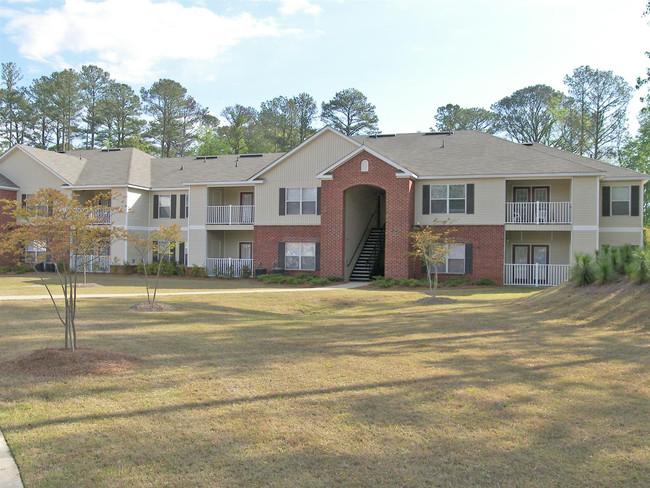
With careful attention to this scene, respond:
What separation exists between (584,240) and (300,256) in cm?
1344

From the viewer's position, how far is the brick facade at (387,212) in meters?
25.8

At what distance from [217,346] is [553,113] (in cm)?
5008

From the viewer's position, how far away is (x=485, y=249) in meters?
25.7

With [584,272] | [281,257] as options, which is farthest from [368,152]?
[584,272]

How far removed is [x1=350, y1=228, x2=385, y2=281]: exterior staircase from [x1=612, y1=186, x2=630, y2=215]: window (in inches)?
449

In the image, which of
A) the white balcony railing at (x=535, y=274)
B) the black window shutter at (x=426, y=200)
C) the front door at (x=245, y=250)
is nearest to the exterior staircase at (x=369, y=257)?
the black window shutter at (x=426, y=200)

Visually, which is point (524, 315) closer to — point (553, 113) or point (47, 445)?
point (47, 445)

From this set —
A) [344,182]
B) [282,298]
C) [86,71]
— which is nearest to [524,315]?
[282,298]

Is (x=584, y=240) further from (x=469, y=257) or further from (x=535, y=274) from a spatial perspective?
(x=469, y=257)

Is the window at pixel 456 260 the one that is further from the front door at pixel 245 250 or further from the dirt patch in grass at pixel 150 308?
the dirt patch in grass at pixel 150 308

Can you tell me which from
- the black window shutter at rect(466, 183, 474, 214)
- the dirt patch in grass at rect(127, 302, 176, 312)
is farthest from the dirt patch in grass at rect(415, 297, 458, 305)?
the black window shutter at rect(466, 183, 474, 214)

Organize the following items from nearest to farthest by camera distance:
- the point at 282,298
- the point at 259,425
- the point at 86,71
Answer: the point at 259,425
the point at 282,298
the point at 86,71

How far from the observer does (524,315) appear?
45.8 ft

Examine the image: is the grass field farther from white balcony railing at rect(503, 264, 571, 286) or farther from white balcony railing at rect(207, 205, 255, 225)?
white balcony railing at rect(207, 205, 255, 225)
